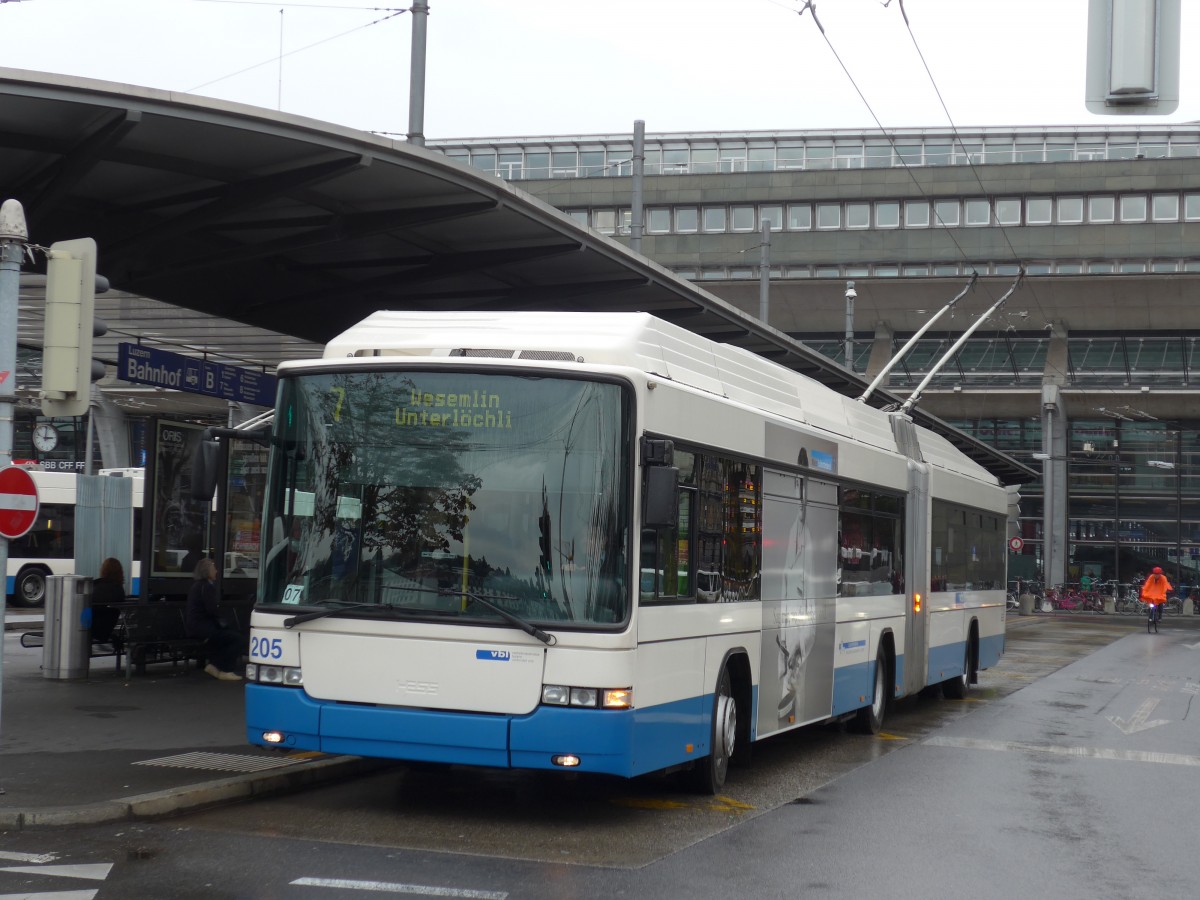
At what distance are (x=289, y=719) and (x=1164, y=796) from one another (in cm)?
653

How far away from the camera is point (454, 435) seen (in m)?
9.05

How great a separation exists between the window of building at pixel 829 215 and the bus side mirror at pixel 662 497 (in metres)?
46.3

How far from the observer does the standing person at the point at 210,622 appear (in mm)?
16922

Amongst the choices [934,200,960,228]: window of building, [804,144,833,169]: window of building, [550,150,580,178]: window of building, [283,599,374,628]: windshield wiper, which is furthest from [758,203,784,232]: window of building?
[283,599,374,628]: windshield wiper

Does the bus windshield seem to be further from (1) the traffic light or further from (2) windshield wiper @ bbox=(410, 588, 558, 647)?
(1) the traffic light

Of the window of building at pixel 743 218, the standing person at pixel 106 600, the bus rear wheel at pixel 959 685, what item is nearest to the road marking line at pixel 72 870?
the standing person at pixel 106 600

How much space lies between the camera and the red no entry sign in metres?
9.34

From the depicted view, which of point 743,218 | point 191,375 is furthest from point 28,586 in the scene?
point 743,218

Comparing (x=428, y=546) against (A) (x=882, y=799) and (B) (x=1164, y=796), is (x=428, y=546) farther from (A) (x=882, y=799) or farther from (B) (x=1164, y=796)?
(B) (x=1164, y=796)

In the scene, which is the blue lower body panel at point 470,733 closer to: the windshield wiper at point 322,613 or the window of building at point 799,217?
the windshield wiper at point 322,613

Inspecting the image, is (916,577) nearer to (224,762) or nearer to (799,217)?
(224,762)

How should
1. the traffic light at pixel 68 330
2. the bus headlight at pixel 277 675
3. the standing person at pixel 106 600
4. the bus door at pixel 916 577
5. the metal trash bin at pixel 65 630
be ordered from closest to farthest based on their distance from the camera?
the bus headlight at pixel 277 675 → the traffic light at pixel 68 330 → the bus door at pixel 916 577 → the metal trash bin at pixel 65 630 → the standing person at pixel 106 600

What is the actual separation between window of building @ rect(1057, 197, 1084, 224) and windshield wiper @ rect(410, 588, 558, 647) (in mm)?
46930

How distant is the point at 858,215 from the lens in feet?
176
